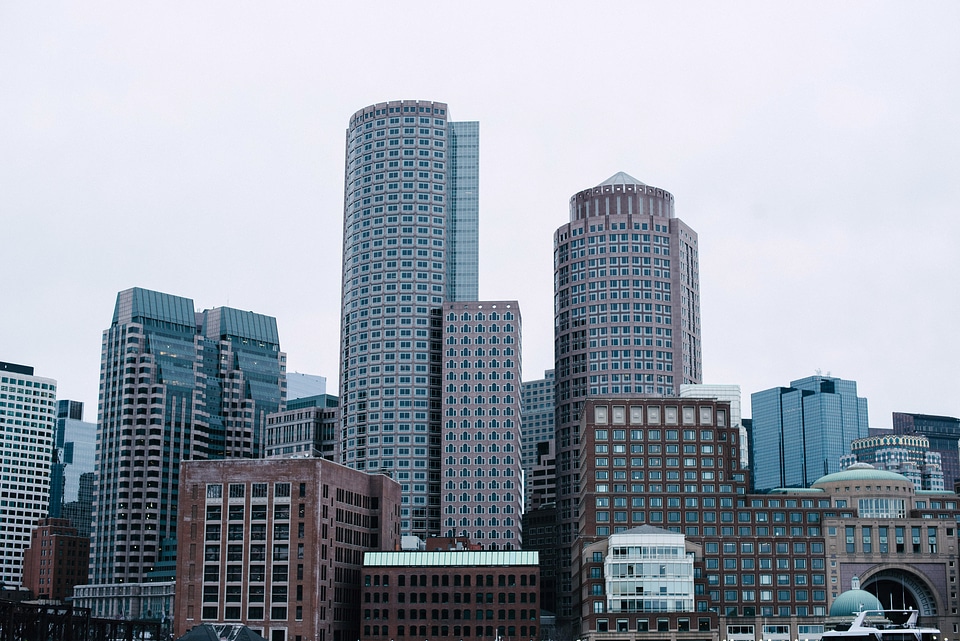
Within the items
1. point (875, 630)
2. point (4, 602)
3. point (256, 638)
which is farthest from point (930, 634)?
point (4, 602)

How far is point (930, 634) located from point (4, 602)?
135m

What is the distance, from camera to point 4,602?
7800 inches

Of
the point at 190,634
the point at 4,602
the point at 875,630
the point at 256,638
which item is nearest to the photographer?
the point at 190,634

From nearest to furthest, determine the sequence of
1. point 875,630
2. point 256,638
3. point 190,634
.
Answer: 1. point 190,634
2. point 256,638
3. point 875,630

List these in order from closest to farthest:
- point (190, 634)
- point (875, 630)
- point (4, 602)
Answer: point (190, 634) → point (875, 630) → point (4, 602)

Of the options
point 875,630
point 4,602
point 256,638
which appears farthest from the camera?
point 4,602

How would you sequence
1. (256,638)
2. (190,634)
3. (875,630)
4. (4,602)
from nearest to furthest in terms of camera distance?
(190,634)
(256,638)
(875,630)
(4,602)

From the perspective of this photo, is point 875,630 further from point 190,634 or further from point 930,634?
point 190,634

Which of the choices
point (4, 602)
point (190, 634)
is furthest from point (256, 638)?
point (4, 602)

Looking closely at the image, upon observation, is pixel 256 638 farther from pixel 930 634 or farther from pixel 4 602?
pixel 930 634

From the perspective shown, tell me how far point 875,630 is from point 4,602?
12788 cm

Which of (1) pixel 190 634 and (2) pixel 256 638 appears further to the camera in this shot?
(2) pixel 256 638

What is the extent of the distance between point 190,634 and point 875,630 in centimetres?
9069

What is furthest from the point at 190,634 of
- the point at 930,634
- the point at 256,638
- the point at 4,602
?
the point at 930,634
